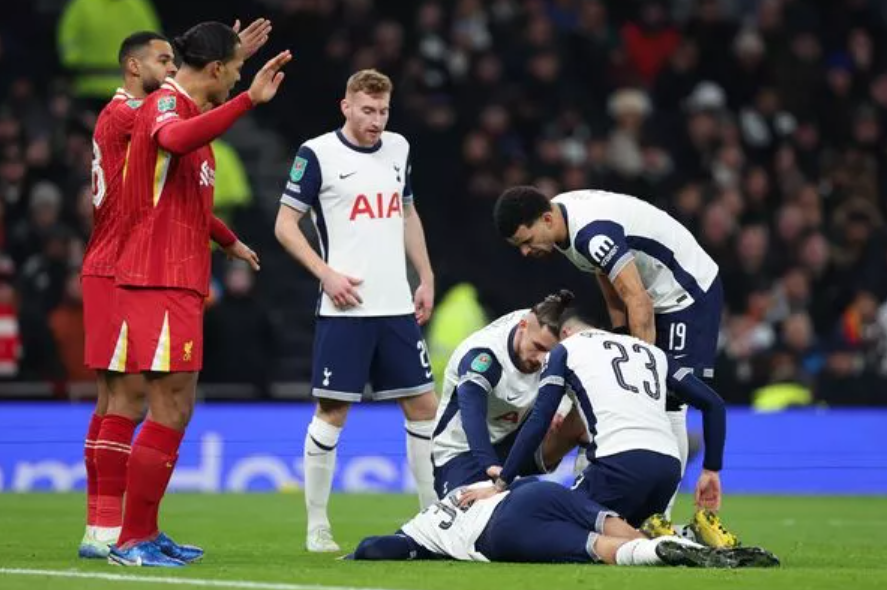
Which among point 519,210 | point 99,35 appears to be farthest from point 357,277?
point 99,35

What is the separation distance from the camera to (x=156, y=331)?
9.24 metres

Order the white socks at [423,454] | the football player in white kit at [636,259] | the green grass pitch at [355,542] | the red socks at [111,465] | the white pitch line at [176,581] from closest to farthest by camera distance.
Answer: the white pitch line at [176,581], the green grass pitch at [355,542], the red socks at [111,465], the football player in white kit at [636,259], the white socks at [423,454]

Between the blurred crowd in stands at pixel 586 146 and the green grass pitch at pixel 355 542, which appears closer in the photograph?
the green grass pitch at pixel 355 542

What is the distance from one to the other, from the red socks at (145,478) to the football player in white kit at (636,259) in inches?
87.6

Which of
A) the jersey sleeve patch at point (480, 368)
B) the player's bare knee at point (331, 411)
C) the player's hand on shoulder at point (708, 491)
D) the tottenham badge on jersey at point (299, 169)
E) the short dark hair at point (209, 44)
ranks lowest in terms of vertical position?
the player's hand on shoulder at point (708, 491)

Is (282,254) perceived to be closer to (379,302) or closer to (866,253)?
(866,253)

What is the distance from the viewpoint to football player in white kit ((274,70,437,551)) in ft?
37.1

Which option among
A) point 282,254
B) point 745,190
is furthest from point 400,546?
point 745,190

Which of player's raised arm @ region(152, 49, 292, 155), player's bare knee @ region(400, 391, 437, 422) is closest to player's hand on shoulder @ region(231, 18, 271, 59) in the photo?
player's raised arm @ region(152, 49, 292, 155)

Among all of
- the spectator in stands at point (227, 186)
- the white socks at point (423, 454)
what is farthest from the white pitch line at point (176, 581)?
the spectator in stands at point (227, 186)

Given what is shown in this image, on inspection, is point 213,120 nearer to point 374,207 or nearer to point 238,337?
point 374,207

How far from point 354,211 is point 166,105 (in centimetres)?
224

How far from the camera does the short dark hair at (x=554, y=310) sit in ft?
33.9

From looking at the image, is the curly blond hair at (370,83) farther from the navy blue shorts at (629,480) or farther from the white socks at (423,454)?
the navy blue shorts at (629,480)
